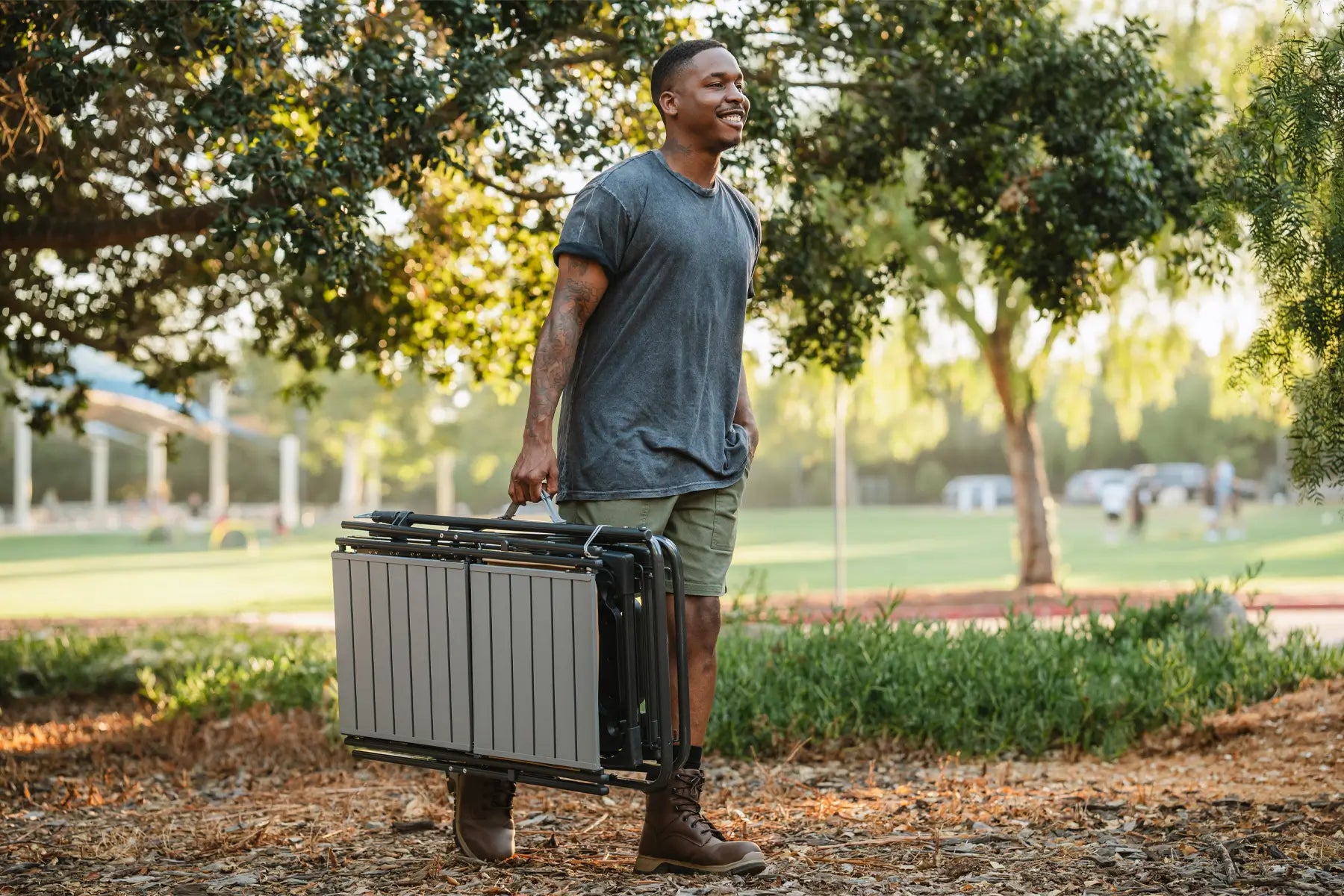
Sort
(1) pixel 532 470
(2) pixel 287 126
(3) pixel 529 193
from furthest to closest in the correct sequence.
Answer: (3) pixel 529 193 < (2) pixel 287 126 < (1) pixel 532 470

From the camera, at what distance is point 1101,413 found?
210 ft

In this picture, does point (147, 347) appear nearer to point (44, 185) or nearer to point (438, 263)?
point (44, 185)

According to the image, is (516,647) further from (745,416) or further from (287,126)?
(287,126)

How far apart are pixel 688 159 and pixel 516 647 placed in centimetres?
135

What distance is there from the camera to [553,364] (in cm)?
340

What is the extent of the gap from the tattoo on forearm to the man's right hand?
0.07 meters

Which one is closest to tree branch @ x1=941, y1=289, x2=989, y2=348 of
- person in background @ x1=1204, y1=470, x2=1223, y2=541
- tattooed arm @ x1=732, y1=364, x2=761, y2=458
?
tattooed arm @ x1=732, y1=364, x2=761, y2=458

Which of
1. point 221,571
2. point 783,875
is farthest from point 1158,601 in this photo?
point 221,571

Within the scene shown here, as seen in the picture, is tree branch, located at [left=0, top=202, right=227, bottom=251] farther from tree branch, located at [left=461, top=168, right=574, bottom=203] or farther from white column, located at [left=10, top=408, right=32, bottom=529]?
white column, located at [left=10, top=408, right=32, bottom=529]

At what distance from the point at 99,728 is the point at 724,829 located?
170 inches

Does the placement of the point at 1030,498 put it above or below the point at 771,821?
above

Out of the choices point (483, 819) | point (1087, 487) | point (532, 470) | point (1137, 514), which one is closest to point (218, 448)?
point (1137, 514)

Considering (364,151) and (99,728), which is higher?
(364,151)

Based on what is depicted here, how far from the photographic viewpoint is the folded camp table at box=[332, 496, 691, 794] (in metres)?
3.15
